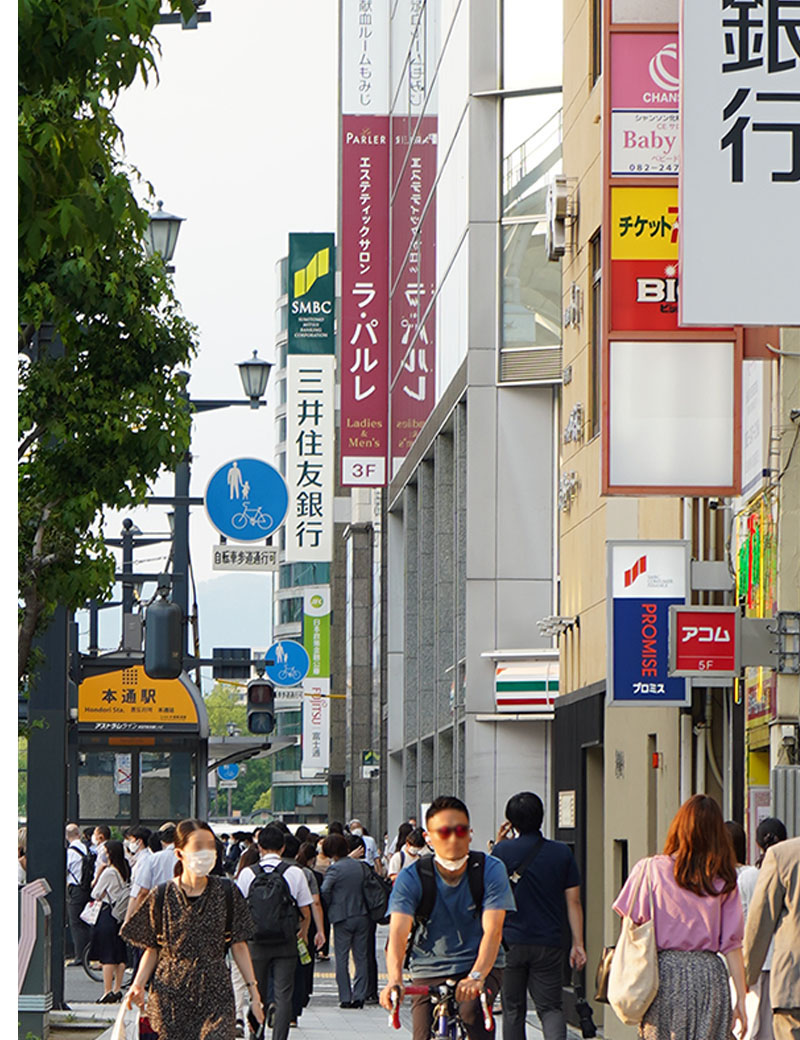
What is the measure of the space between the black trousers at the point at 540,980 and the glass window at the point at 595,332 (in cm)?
824

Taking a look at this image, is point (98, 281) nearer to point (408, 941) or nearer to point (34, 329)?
point (34, 329)

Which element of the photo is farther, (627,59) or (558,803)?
(558,803)

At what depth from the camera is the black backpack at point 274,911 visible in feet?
55.0

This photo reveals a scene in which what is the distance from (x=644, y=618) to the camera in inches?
659

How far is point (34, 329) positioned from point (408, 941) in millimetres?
6671

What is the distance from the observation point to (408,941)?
33.9 feet

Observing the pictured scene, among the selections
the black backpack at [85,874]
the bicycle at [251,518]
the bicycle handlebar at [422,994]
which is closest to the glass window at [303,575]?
the bicycle at [251,518]

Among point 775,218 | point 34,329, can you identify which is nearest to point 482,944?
point 775,218

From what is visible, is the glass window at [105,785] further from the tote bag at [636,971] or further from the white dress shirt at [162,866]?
the tote bag at [636,971]

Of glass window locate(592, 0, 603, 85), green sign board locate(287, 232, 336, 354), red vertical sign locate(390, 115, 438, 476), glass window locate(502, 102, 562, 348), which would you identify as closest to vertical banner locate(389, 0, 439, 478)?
red vertical sign locate(390, 115, 438, 476)

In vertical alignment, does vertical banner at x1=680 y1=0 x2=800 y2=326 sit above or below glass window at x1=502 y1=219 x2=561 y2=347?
below

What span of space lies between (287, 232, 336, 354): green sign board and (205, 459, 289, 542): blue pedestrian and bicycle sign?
30761 millimetres

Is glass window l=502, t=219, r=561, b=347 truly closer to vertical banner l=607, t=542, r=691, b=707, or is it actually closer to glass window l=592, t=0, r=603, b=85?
glass window l=592, t=0, r=603, b=85

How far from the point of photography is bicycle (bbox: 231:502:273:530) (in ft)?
89.0
